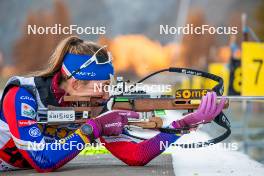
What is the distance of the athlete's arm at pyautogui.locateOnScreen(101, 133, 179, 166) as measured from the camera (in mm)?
5410

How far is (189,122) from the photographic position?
5.03 meters

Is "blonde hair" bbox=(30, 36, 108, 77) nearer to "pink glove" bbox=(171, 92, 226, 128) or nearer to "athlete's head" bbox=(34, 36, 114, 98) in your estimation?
"athlete's head" bbox=(34, 36, 114, 98)

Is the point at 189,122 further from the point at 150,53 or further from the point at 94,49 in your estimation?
the point at 150,53

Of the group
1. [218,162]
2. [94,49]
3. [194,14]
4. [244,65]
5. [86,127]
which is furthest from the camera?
[194,14]

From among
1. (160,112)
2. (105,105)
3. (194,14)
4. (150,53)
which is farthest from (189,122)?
(194,14)

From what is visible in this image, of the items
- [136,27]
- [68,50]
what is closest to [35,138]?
[68,50]

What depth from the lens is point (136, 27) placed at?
176 feet

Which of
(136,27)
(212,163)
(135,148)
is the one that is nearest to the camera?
(135,148)

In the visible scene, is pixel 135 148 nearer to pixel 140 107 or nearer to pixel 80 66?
pixel 140 107

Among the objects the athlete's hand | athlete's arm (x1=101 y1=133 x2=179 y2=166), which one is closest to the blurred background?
athlete's arm (x1=101 y1=133 x2=179 y2=166)

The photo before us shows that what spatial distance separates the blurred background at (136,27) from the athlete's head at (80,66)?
2507 cm

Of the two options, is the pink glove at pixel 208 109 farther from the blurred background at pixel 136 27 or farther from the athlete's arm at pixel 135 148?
the blurred background at pixel 136 27

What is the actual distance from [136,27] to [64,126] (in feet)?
159

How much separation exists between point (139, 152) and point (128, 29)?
4694cm
